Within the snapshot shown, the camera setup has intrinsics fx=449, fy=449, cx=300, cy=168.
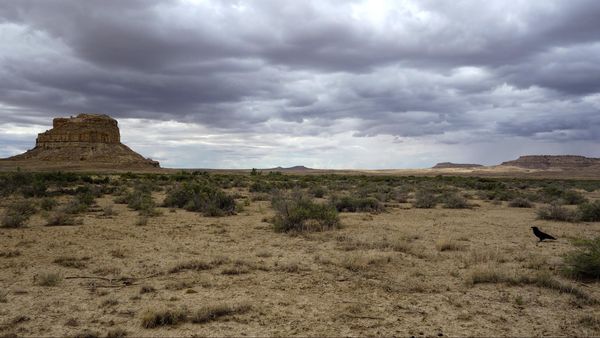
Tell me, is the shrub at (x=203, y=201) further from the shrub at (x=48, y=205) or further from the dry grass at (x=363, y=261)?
the dry grass at (x=363, y=261)

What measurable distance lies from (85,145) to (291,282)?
119 m

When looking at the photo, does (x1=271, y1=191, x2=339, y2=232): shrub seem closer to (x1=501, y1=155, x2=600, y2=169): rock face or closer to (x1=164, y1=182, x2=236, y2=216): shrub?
(x1=164, y1=182, x2=236, y2=216): shrub

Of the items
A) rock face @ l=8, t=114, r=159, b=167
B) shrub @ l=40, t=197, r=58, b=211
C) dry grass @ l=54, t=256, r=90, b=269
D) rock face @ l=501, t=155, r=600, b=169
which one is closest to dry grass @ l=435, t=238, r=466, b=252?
dry grass @ l=54, t=256, r=90, b=269

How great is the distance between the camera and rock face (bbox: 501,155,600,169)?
17730 cm

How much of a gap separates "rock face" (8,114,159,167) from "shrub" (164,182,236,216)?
3504 inches

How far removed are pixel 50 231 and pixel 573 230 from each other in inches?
665

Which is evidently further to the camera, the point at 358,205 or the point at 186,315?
the point at 358,205

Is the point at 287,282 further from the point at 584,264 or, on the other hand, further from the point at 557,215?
the point at 557,215

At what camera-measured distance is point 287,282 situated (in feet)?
27.6

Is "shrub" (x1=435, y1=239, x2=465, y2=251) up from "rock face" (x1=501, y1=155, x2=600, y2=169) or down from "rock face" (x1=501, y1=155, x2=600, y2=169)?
down

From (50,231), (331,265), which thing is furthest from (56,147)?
(331,265)

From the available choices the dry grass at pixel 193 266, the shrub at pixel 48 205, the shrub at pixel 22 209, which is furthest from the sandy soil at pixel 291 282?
the shrub at pixel 48 205

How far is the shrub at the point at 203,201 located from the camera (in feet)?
61.2

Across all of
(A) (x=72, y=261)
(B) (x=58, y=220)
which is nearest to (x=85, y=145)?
(B) (x=58, y=220)
